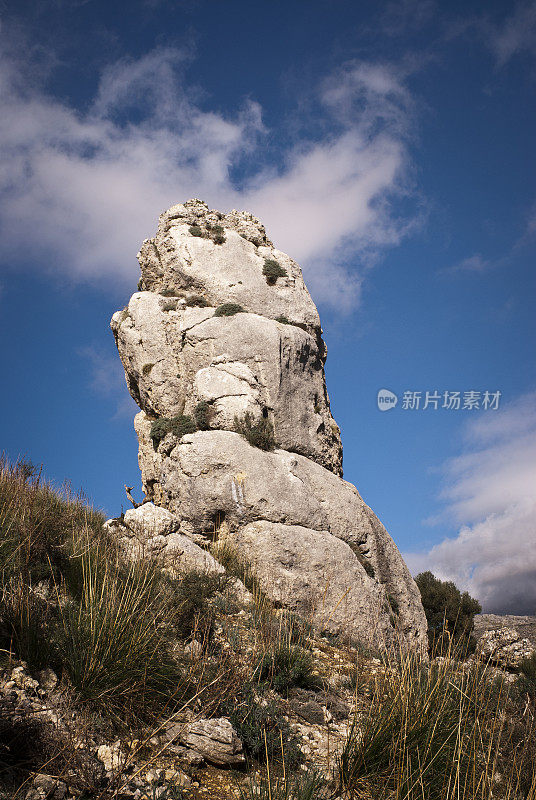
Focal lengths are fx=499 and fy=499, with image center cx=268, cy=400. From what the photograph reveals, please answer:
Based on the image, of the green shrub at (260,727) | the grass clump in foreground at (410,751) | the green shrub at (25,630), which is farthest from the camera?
the green shrub at (260,727)

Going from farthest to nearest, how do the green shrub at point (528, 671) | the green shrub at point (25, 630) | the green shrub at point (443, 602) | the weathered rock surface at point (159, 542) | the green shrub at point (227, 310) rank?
1. the green shrub at point (443, 602)
2. the green shrub at point (227, 310)
3. the green shrub at point (528, 671)
4. the weathered rock surface at point (159, 542)
5. the green shrub at point (25, 630)

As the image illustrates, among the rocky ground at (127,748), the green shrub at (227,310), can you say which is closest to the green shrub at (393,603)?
the rocky ground at (127,748)

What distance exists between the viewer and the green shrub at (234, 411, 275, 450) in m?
12.2

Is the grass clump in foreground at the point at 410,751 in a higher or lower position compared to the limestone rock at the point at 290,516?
lower

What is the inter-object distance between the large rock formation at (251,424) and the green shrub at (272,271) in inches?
1.9

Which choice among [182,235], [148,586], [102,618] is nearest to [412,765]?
[102,618]

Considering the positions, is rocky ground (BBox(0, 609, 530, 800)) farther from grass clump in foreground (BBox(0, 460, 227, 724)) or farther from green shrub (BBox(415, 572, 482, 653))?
green shrub (BBox(415, 572, 482, 653))

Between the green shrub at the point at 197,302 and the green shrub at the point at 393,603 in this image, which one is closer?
the green shrub at the point at 393,603

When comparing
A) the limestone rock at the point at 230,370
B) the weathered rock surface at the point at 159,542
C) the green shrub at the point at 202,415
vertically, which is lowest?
the weathered rock surface at the point at 159,542

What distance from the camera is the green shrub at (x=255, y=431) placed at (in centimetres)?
1218

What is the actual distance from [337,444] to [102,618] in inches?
431

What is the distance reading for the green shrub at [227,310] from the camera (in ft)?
47.8

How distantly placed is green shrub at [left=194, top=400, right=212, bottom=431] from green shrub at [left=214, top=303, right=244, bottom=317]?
2999mm

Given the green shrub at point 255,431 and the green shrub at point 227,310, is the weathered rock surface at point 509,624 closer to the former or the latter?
the green shrub at point 255,431
